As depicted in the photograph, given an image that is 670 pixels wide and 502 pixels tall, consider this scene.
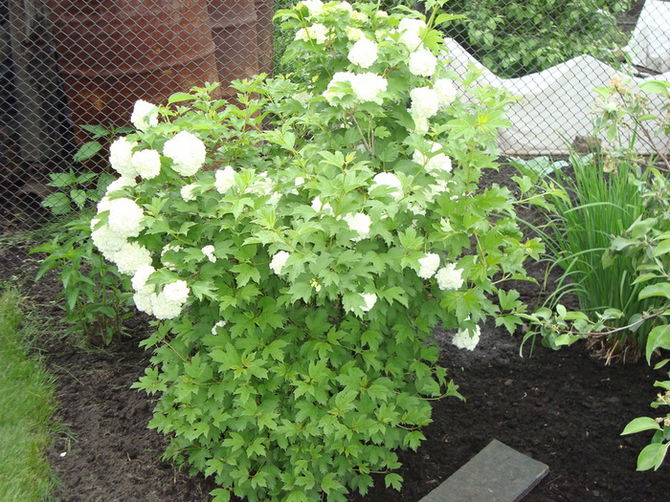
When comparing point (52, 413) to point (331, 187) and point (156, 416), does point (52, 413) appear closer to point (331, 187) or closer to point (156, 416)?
point (156, 416)

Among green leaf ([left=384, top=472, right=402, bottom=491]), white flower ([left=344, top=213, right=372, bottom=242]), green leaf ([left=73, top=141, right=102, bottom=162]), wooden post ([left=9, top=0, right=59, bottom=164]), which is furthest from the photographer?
wooden post ([left=9, top=0, right=59, bottom=164])

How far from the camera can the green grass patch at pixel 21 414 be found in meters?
2.64

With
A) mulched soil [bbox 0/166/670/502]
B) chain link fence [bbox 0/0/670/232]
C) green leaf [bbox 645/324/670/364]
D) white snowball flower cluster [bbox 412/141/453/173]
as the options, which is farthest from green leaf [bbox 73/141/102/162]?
green leaf [bbox 645/324/670/364]

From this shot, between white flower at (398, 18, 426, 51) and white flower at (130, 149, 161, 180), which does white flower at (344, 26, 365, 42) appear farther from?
white flower at (130, 149, 161, 180)

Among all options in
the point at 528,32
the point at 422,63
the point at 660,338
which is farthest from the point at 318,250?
the point at 528,32

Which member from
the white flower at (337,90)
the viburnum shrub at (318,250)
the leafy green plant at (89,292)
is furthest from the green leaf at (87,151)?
the white flower at (337,90)

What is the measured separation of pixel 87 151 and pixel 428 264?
274 centimetres

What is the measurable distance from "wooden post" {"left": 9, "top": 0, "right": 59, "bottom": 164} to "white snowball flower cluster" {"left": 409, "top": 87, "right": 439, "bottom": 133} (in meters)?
2.79

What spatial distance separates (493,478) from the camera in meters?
2.69

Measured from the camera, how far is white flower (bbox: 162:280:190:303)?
2.08 metres

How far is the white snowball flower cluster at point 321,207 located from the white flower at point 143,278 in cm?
53

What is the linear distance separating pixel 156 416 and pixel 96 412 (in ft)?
2.04

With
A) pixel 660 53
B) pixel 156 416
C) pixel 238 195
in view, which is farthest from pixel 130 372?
pixel 660 53

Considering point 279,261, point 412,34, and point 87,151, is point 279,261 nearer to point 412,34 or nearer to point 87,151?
point 412,34
